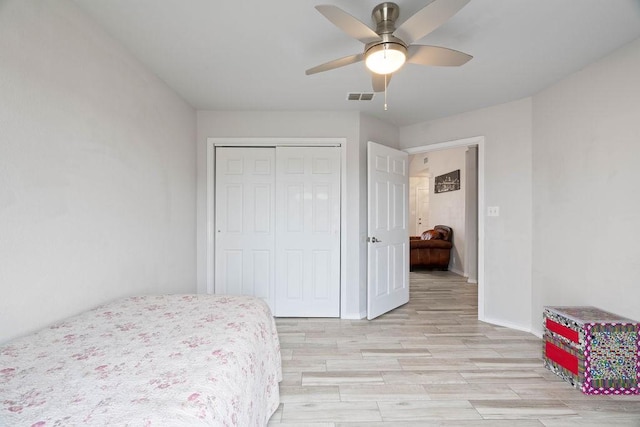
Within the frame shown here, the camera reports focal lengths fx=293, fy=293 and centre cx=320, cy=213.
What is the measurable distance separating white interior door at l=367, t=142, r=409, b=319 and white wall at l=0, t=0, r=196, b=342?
2.08m

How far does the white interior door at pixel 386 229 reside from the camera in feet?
10.6


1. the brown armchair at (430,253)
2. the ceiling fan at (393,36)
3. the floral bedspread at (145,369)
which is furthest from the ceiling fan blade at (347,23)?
Answer: the brown armchair at (430,253)

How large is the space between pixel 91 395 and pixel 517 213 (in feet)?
11.5

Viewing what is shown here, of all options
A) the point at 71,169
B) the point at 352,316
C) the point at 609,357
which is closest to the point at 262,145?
the point at 71,169

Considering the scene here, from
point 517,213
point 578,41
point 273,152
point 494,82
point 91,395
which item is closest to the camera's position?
point 91,395

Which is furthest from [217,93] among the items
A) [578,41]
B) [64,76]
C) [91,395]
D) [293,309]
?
[578,41]

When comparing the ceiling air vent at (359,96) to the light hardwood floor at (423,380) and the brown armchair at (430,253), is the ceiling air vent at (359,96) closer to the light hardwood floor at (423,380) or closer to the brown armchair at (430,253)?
the light hardwood floor at (423,380)

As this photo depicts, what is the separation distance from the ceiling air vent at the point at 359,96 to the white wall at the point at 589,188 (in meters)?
1.64

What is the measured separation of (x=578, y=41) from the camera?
2002mm

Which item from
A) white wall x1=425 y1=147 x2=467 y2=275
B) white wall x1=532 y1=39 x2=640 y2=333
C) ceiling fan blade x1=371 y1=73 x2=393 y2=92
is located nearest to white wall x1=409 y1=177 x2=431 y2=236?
white wall x1=425 y1=147 x2=467 y2=275

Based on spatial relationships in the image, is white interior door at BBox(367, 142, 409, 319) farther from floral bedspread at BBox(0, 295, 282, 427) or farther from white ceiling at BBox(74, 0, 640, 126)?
floral bedspread at BBox(0, 295, 282, 427)

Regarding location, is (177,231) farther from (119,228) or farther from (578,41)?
(578,41)

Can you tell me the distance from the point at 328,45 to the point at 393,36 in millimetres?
639

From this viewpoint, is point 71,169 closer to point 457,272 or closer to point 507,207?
point 507,207
